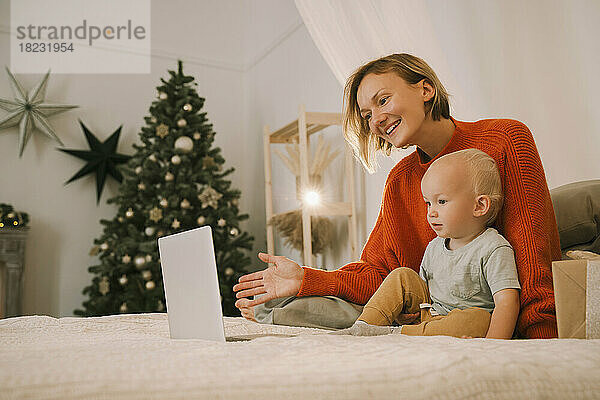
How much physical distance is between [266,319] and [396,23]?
1197mm

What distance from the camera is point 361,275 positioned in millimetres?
1568

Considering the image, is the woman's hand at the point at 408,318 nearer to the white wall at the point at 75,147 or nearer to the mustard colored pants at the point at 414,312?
the mustard colored pants at the point at 414,312

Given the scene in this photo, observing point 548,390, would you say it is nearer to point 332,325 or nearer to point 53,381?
point 53,381

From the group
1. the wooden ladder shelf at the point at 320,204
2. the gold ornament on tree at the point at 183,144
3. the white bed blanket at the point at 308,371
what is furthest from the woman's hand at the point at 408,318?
the gold ornament on tree at the point at 183,144

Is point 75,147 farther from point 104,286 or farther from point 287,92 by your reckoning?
point 287,92

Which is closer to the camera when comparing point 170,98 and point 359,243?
point 359,243

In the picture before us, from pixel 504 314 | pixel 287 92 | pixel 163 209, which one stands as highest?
pixel 287 92

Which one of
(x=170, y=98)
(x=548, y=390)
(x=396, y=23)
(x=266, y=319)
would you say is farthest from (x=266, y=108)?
(x=548, y=390)

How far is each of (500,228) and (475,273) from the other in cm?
17

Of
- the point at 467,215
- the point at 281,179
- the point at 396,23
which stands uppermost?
the point at 396,23

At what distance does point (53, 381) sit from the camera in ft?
1.79

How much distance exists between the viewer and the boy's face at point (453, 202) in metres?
1.27

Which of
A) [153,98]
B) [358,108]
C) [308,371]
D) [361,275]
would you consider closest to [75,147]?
[153,98]

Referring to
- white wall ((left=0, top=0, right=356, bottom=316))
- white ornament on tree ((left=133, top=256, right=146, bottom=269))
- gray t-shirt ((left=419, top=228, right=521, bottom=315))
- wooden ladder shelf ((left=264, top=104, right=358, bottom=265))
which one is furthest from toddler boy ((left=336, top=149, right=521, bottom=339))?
white ornament on tree ((left=133, top=256, right=146, bottom=269))
